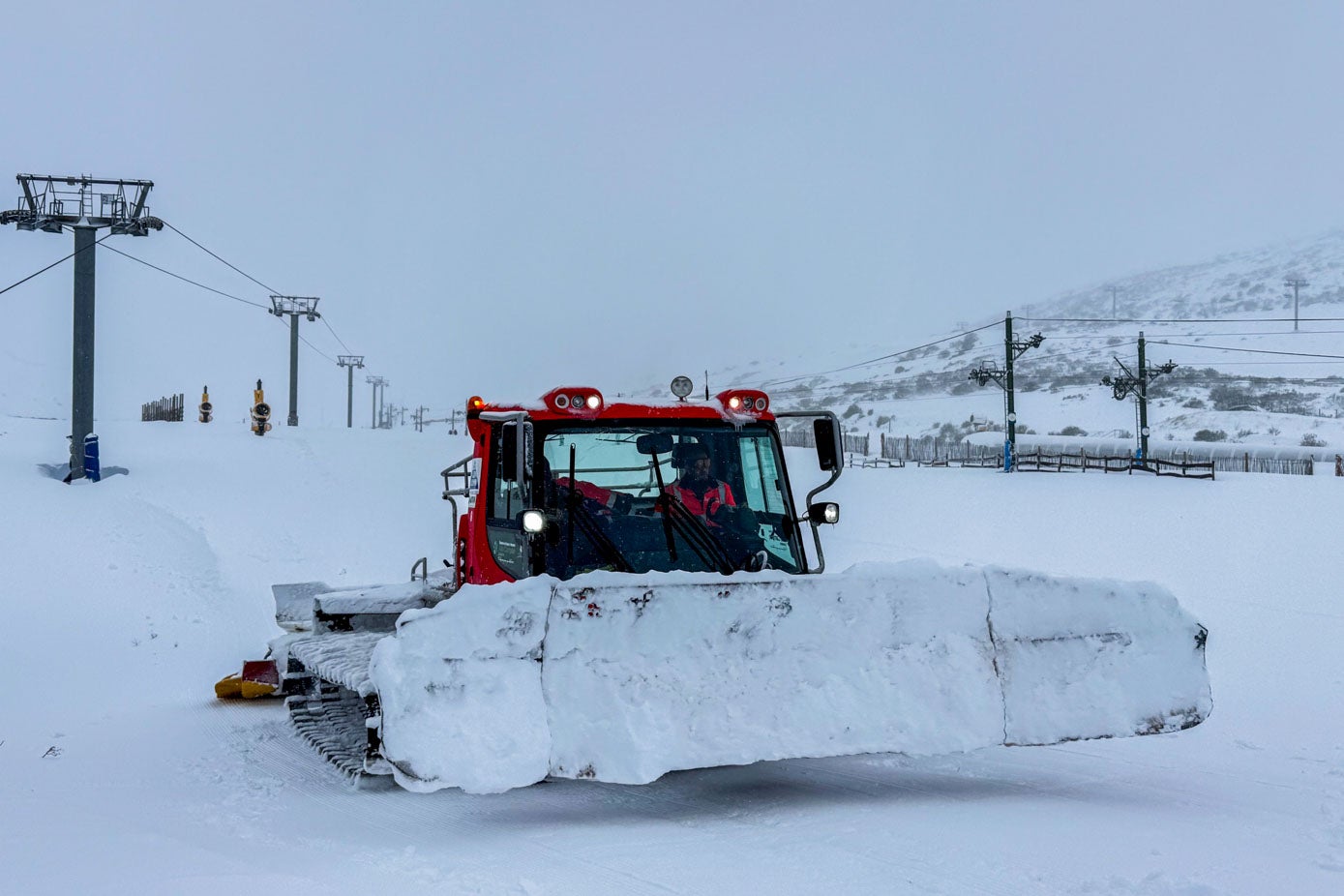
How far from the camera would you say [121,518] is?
16234mm

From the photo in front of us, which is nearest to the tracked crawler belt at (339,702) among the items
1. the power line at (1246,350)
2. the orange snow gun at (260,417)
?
the orange snow gun at (260,417)

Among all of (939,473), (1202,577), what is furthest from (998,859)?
(939,473)

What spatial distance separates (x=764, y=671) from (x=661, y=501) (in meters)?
1.22

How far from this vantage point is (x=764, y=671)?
4.96 m

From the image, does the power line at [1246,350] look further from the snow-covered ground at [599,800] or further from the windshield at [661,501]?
the windshield at [661,501]

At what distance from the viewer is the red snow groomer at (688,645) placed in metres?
4.66

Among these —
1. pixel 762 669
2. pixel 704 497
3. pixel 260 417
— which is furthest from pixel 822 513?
pixel 260 417

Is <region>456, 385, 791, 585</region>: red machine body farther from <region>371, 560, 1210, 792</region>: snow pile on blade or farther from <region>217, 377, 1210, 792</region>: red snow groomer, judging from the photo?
<region>371, 560, 1210, 792</region>: snow pile on blade

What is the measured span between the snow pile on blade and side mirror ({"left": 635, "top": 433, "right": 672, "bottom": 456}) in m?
1.10

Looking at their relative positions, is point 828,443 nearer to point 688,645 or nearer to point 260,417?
point 688,645

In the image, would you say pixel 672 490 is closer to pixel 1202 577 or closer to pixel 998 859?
pixel 998 859

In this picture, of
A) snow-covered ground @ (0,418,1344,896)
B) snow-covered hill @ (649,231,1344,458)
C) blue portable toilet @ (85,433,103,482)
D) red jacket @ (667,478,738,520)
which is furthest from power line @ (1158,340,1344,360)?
red jacket @ (667,478,738,520)

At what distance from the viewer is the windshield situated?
18.7 feet

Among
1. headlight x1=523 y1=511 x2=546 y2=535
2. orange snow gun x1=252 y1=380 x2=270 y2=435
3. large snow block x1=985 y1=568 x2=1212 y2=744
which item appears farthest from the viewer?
orange snow gun x1=252 y1=380 x2=270 y2=435
